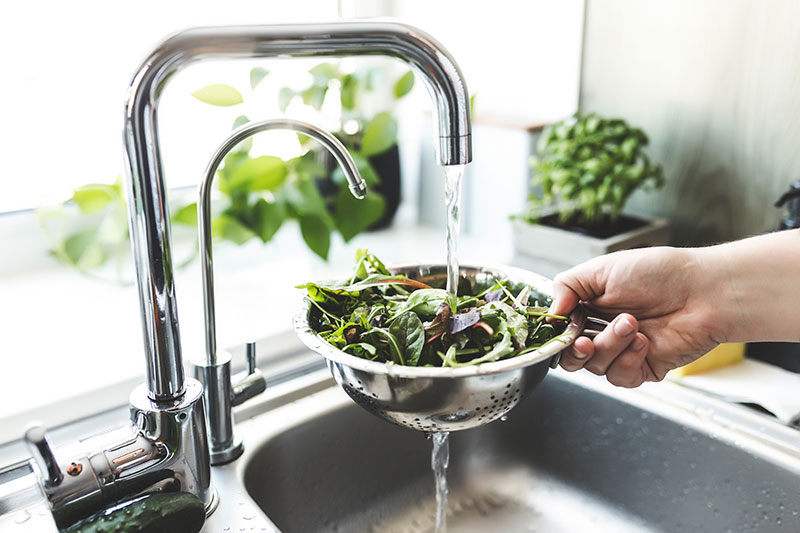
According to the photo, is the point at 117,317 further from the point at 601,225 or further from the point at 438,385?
the point at 601,225

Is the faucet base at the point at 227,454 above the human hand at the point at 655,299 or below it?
below

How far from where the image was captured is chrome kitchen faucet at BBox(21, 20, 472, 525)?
579 millimetres

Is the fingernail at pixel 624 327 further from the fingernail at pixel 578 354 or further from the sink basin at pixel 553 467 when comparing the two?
the sink basin at pixel 553 467

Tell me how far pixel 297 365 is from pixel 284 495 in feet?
0.69

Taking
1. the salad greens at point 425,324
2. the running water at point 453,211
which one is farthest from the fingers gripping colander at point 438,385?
the running water at point 453,211

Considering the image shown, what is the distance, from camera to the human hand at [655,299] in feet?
2.79

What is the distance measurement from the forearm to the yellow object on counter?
13 centimetres

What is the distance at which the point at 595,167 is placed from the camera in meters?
1.14

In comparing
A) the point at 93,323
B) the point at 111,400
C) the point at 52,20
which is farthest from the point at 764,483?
the point at 52,20

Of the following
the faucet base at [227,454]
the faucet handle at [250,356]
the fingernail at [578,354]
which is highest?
the fingernail at [578,354]

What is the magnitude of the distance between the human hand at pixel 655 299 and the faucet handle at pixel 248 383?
0.37m

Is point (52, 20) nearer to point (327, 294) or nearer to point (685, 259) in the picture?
point (327, 294)

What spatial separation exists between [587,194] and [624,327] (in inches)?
17.5

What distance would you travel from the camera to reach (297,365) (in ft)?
3.37
